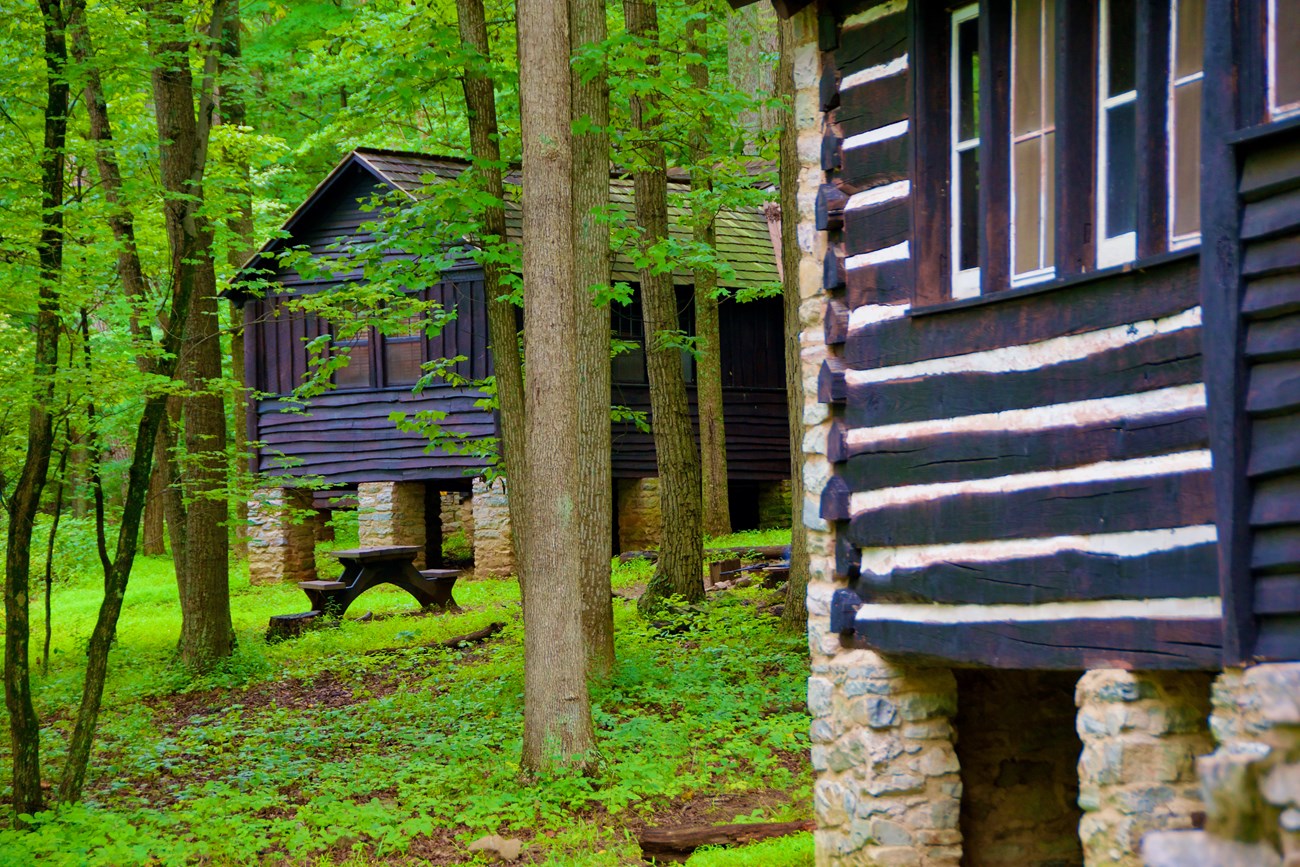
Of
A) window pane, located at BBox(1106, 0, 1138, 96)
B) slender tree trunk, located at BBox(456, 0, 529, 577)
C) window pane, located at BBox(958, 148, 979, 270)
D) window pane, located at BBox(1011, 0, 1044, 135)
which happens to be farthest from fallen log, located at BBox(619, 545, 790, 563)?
window pane, located at BBox(1106, 0, 1138, 96)

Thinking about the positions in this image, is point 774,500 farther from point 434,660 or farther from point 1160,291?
point 1160,291

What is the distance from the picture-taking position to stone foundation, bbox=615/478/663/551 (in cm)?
2056

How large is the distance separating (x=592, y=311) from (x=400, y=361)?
462 inches

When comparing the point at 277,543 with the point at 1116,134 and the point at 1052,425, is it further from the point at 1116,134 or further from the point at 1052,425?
the point at 1116,134

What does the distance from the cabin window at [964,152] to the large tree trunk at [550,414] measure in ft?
10.4

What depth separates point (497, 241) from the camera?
414 inches

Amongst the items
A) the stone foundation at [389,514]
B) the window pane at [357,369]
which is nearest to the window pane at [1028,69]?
the stone foundation at [389,514]

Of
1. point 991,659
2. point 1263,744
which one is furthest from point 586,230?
point 1263,744

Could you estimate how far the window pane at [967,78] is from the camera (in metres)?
5.23

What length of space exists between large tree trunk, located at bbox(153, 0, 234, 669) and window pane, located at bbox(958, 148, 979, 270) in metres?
7.75

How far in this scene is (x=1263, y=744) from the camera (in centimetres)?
374

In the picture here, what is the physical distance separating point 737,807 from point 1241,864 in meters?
4.87

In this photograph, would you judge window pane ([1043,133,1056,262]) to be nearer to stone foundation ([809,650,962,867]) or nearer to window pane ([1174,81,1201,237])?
window pane ([1174,81,1201,237])

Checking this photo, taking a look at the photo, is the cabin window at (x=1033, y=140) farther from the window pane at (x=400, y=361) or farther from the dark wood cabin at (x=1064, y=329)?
the window pane at (x=400, y=361)
